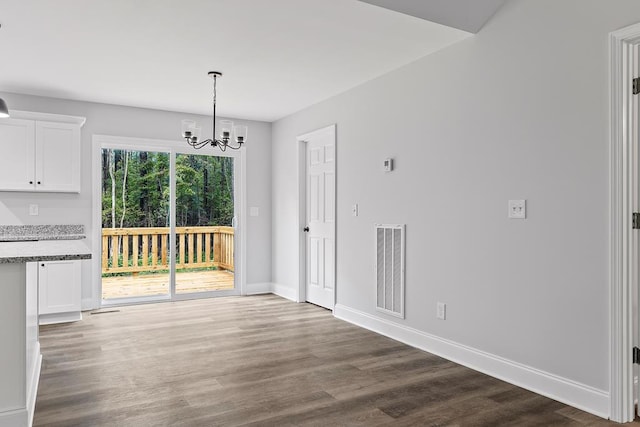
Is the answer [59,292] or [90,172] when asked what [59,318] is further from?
[90,172]

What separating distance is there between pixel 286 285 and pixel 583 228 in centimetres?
413

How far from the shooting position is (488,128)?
10.7 ft

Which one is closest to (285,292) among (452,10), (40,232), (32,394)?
(40,232)

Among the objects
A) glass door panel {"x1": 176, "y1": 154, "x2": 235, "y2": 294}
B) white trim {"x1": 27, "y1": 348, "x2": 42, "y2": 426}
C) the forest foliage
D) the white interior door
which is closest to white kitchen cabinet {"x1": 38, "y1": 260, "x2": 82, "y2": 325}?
the forest foliage

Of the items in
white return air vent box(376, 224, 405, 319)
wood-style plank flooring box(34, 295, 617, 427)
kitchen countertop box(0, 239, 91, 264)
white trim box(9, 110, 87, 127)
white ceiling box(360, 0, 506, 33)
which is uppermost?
white ceiling box(360, 0, 506, 33)

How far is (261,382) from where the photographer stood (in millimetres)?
3027

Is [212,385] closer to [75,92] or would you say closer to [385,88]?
[385,88]

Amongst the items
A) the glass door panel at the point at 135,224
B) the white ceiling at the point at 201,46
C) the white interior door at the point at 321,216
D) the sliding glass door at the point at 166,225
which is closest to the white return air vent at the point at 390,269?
the white interior door at the point at 321,216

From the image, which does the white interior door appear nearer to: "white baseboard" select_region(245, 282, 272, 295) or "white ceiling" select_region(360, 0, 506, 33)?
"white baseboard" select_region(245, 282, 272, 295)

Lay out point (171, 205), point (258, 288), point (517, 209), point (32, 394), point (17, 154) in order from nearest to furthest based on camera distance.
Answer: point (32, 394)
point (517, 209)
point (17, 154)
point (171, 205)
point (258, 288)

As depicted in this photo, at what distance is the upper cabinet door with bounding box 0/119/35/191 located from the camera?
4570 millimetres

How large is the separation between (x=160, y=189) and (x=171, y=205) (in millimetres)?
249

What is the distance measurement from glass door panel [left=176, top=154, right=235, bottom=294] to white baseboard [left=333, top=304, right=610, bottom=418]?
8.31ft

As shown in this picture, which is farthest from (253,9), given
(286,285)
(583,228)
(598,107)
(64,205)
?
(286,285)
